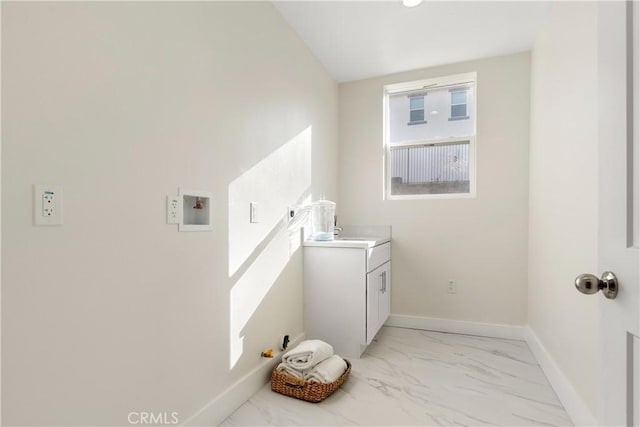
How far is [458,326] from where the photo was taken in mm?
3076

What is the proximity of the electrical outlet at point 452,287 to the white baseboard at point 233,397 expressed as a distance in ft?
5.75

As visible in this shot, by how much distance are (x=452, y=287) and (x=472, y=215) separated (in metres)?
0.70

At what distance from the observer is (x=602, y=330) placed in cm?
77

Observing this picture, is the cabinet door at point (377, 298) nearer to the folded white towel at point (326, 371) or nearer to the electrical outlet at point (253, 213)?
the folded white towel at point (326, 371)

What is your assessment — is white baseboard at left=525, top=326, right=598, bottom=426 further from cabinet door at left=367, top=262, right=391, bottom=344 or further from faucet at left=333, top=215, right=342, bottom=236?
faucet at left=333, top=215, right=342, bottom=236

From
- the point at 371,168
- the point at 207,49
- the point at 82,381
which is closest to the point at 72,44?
the point at 207,49

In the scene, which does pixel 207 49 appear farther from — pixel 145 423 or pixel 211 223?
pixel 145 423

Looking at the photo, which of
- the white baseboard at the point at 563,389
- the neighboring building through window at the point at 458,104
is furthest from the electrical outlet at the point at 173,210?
the neighboring building through window at the point at 458,104

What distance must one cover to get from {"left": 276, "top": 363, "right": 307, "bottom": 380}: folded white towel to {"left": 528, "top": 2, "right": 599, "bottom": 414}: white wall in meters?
1.44

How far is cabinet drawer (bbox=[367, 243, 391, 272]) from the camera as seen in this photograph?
257 centimetres

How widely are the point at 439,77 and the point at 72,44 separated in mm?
2960

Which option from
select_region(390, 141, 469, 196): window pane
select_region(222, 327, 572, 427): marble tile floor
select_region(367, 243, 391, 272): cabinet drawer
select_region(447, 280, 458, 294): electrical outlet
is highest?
select_region(390, 141, 469, 196): window pane

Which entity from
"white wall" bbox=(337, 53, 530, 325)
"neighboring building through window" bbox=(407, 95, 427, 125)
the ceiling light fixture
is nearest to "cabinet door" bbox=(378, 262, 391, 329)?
"white wall" bbox=(337, 53, 530, 325)

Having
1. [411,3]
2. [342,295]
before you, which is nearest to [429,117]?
[411,3]
